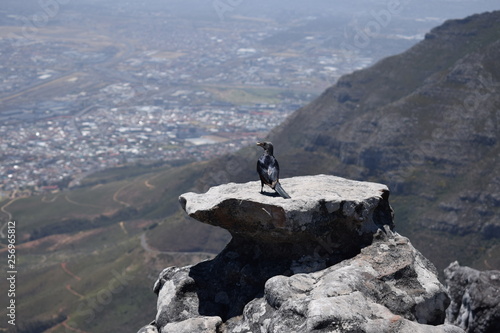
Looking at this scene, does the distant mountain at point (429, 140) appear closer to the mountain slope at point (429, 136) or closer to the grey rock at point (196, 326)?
the mountain slope at point (429, 136)

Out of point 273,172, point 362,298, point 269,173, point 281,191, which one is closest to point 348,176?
point 273,172

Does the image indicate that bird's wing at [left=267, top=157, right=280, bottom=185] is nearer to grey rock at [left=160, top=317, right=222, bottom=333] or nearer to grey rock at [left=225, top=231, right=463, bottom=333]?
grey rock at [left=225, top=231, right=463, bottom=333]

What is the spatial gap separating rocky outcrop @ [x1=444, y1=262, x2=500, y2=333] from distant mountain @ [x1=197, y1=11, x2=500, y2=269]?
5827 cm

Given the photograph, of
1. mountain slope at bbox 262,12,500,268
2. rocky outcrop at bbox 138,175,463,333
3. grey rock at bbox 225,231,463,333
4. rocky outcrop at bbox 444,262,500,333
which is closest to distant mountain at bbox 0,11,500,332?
mountain slope at bbox 262,12,500,268

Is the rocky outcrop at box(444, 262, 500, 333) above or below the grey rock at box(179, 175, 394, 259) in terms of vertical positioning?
below

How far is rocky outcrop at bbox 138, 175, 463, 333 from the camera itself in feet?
51.3

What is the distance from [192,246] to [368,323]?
98.5m

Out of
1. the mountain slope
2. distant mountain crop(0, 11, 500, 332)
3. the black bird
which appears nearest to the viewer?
the black bird

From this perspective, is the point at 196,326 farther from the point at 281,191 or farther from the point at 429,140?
the point at 429,140

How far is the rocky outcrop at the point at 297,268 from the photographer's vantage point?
15633 millimetres

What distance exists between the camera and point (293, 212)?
17297 millimetres

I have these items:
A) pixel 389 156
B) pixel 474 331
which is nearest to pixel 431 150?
pixel 389 156

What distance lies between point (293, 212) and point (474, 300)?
32.8 feet

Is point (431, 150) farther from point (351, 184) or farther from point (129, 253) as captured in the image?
point (351, 184)
